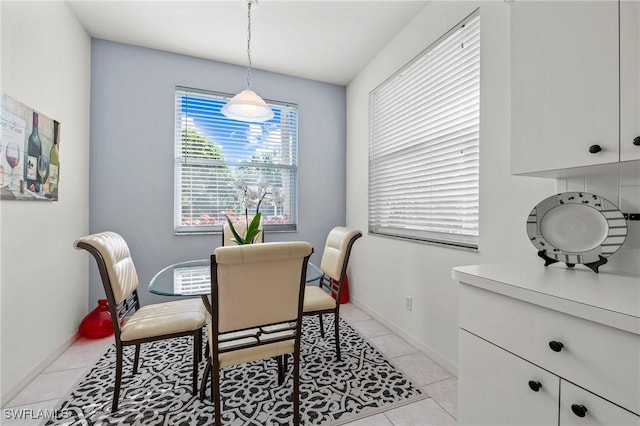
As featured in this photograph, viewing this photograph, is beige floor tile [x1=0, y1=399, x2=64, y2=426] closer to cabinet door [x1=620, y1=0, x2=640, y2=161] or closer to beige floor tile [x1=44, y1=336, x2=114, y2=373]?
beige floor tile [x1=44, y1=336, x2=114, y2=373]

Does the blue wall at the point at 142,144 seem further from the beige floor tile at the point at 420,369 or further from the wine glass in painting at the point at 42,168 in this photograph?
the beige floor tile at the point at 420,369

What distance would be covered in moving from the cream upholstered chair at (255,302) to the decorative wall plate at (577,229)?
112 centimetres

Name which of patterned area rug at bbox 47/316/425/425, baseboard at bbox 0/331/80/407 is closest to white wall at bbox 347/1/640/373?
patterned area rug at bbox 47/316/425/425

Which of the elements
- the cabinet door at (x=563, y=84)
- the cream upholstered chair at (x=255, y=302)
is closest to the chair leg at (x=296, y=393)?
the cream upholstered chair at (x=255, y=302)

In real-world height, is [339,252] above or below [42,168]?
below

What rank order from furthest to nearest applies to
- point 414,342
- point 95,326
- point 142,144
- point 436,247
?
point 142,144 < point 95,326 < point 414,342 < point 436,247

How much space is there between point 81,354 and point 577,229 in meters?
3.36

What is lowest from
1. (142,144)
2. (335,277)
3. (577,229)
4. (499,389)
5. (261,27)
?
(499,389)

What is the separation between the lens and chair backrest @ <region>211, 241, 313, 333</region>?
1262 millimetres

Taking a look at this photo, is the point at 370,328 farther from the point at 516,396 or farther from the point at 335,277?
the point at 516,396

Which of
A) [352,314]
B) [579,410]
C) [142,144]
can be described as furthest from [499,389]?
[142,144]

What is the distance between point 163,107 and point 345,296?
3.00m

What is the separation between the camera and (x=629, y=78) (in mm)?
913

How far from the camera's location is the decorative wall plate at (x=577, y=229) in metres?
1.13
